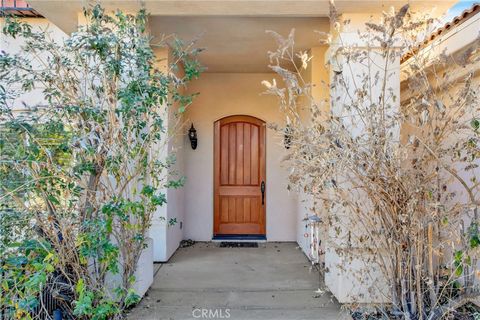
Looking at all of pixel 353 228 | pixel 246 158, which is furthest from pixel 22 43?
pixel 353 228

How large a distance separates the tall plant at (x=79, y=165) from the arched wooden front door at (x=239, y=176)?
3678mm

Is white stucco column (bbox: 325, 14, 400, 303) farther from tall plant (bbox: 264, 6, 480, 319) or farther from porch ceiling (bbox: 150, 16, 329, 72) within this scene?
porch ceiling (bbox: 150, 16, 329, 72)

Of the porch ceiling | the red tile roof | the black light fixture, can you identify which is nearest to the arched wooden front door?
the porch ceiling

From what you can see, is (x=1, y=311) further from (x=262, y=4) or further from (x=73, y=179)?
(x=262, y=4)

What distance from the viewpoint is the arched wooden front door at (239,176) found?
695 cm

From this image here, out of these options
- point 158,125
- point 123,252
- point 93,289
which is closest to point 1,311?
point 93,289

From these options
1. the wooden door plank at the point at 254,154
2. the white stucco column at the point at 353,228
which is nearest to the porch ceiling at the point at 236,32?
the white stucco column at the point at 353,228

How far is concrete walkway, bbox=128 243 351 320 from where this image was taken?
3.58 meters

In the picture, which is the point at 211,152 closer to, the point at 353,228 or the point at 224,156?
the point at 224,156

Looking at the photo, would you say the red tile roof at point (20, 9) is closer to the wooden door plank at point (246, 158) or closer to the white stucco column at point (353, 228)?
the wooden door plank at point (246, 158)

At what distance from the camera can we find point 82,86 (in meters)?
3.18

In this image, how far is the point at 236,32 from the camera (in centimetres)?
486

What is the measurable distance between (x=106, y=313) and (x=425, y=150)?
2.89 m

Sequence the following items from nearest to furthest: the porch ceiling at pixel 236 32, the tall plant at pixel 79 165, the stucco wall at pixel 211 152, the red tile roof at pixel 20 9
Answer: the tall plant at pixel 79 165
the porch ceiling at pixel 236 32
the red tile roof at pixel 20 9
the stucco wall at pixel 211 152
